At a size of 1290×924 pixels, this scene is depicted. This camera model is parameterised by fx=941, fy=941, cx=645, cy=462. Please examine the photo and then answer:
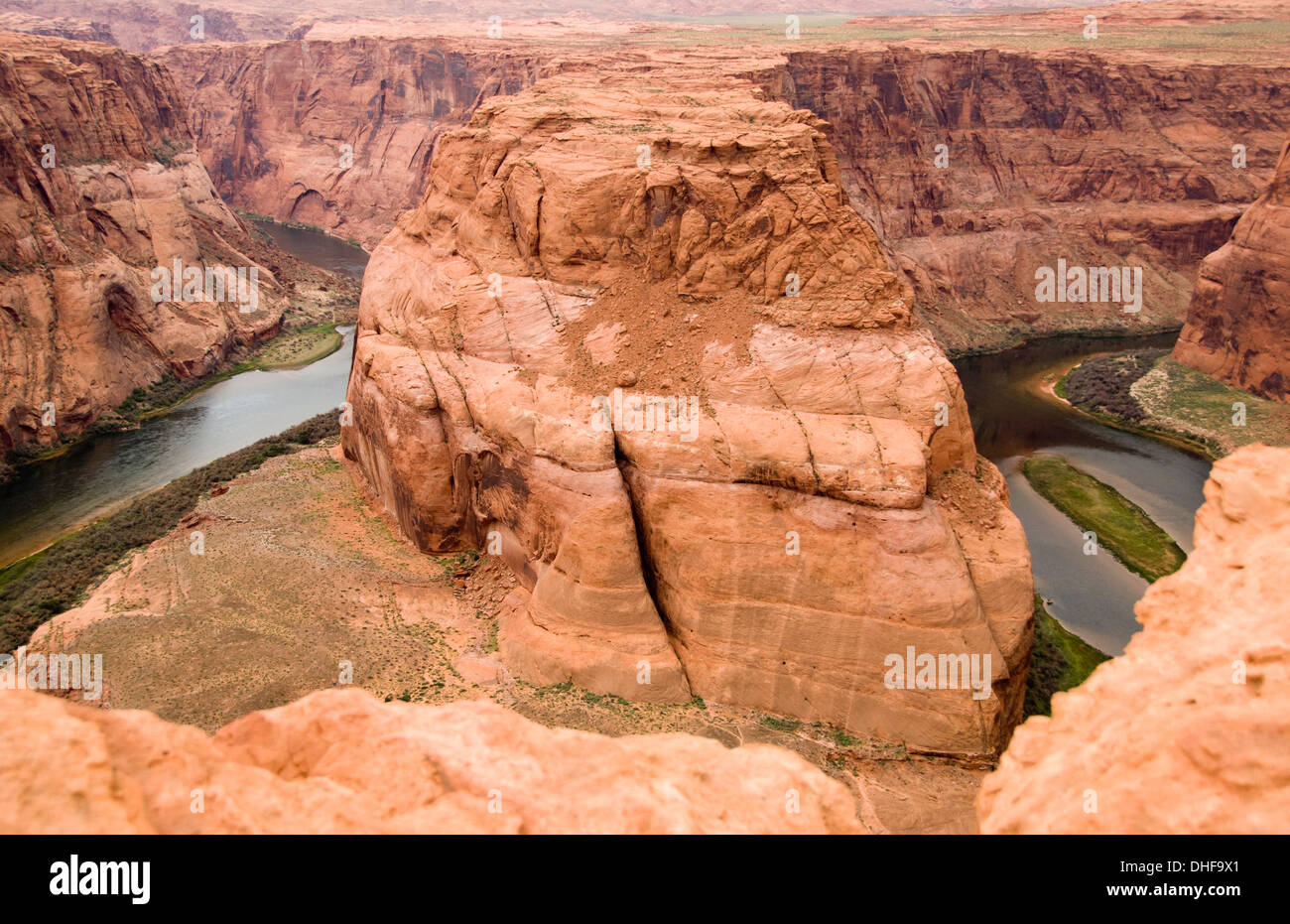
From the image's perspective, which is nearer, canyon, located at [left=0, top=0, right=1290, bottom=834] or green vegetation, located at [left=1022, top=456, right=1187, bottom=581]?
canyon, located at [left=0, top=0, right=1290, bottom=834]

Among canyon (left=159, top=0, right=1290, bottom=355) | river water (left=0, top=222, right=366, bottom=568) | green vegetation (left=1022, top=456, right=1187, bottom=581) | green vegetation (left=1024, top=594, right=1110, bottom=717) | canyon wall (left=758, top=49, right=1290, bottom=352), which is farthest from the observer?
canyon wall (left=758, top=49, right=1290, bottom=352)

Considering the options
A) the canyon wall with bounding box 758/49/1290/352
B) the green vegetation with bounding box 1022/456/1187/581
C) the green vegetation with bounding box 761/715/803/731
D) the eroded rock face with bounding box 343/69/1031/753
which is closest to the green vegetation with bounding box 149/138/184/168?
the eroded rock face with bounding box 343/69/1031/753

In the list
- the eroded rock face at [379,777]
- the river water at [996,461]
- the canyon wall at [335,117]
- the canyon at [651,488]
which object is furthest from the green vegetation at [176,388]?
the eroded rock face at [379,777]

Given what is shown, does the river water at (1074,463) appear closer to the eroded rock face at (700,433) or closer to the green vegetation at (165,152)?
the eroded rock face at (700,433)

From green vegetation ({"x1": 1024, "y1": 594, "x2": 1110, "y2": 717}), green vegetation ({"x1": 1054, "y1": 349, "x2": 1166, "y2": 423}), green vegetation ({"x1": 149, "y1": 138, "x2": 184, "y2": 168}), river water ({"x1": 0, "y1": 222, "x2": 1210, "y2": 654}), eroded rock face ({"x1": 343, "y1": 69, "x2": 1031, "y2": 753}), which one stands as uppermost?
green vegetation ({"x1": 149, "y1": 138, "x2": 184, "y2": 168})

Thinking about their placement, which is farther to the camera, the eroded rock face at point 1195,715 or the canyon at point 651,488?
the canyon at point 651,488

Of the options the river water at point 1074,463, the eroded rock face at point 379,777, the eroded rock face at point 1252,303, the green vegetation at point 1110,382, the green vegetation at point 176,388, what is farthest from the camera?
the green vegetation at point 1110,382

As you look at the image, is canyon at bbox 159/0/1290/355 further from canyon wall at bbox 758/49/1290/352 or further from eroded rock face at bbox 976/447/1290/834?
eroded rock face at bbox 976/447/1290/834

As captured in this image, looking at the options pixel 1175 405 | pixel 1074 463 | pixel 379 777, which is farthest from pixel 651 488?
pixel 1175 405
